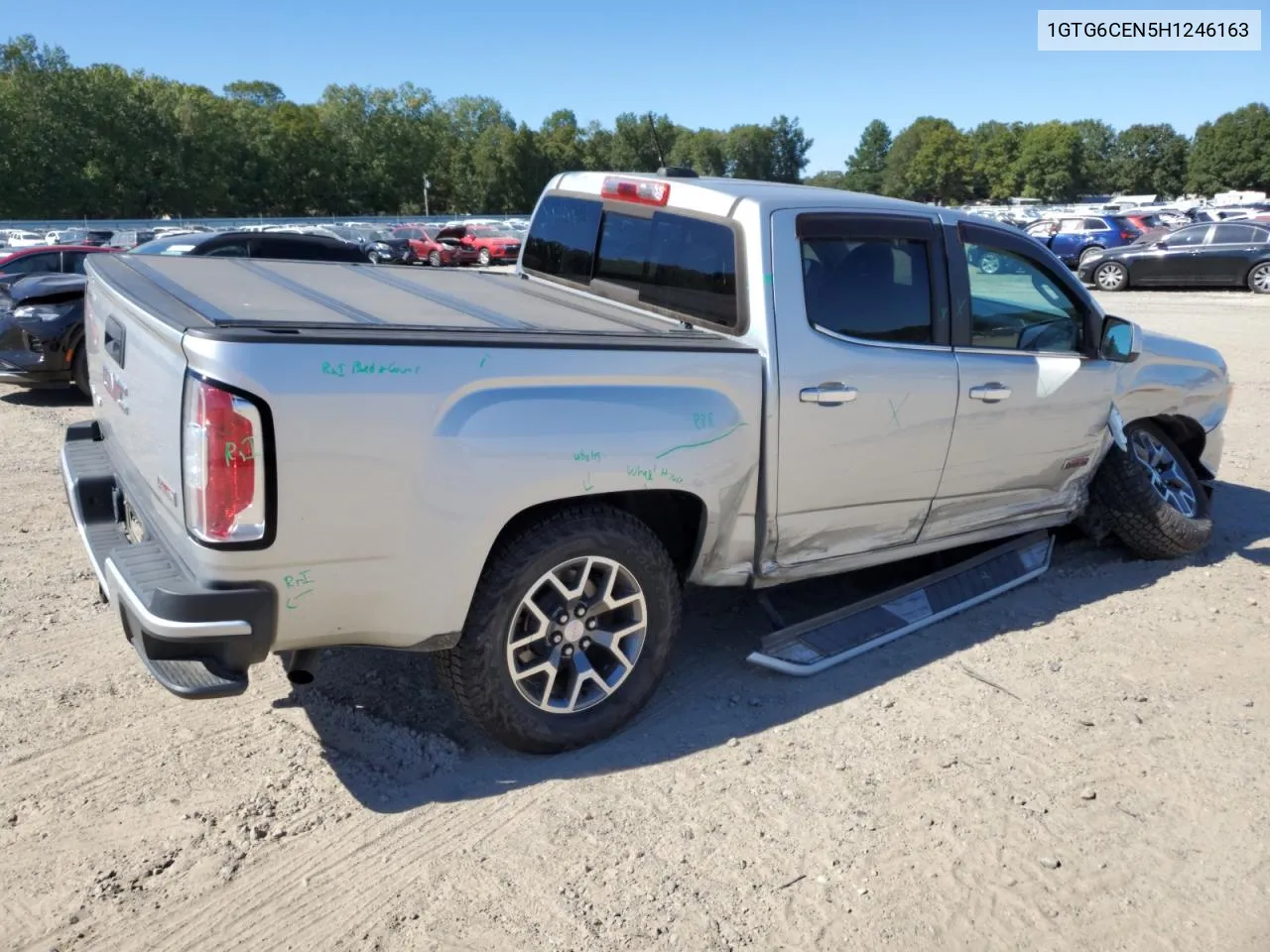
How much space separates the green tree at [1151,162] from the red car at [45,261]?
120m

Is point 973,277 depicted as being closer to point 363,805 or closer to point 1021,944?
point 1021,944

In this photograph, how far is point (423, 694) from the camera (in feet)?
13.0

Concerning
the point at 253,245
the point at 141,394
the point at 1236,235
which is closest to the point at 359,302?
the point at 141,394

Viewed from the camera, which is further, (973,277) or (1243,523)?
(1243,523)

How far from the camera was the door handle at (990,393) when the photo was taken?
434cm

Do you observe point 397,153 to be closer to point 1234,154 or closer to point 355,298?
point 1234,154

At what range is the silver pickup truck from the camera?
9.11 ft

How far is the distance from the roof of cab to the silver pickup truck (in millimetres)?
24

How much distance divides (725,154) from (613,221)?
123503 millimetres

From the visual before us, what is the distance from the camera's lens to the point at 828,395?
12.5ft

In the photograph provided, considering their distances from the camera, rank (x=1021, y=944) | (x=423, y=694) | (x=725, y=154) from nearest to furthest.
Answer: (x=1021, y=944) → (x=423, y=694) → (x=725, y=154)

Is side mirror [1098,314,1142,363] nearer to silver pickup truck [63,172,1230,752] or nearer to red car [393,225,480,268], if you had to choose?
silver pickup truck [63,172,1230,752]

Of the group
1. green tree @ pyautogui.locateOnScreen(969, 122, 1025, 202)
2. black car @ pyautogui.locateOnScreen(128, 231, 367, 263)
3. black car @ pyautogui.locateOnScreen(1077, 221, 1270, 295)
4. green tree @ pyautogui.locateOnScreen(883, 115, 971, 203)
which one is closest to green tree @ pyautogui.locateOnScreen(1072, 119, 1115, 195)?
green tree @ pyautogui.locateOnScreen(969, 122, 1025, 202)

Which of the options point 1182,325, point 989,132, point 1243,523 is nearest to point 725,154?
point 989,132
